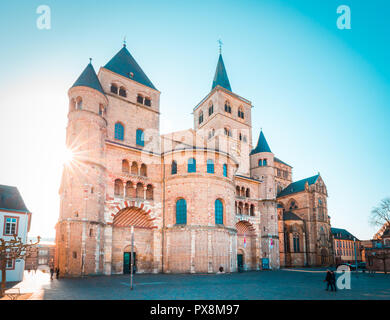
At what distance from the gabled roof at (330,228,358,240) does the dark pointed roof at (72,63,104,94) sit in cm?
6794

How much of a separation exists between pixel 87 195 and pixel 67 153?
519cm

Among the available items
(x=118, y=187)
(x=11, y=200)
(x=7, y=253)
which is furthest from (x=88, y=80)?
(x=7, y=253)

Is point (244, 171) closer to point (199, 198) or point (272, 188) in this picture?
point (272, 188)

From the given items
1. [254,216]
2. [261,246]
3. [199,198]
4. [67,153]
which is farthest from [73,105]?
[261,246]

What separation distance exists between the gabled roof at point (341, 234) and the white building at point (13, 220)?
69.9 meters

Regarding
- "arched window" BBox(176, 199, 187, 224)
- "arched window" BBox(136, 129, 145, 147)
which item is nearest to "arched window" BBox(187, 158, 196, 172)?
"arched window" BBox(176, 199, 187, 224)

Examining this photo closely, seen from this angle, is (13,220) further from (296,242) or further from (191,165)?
(296,242)

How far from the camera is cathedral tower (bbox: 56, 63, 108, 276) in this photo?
2470cm

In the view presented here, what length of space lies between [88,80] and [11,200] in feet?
46.7

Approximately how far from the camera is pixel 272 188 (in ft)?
146

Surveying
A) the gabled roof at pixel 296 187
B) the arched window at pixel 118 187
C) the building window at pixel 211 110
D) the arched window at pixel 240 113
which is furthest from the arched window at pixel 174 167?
the gabled roof at pixel 296 187

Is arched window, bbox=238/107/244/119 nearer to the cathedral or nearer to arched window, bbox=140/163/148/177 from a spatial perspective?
the cathedral

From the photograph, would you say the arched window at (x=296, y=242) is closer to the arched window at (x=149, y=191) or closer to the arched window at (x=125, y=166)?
the arched window at (x=149, y=191)
